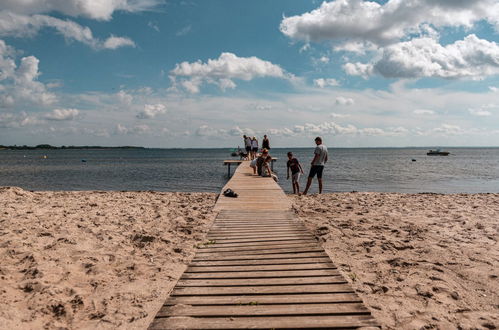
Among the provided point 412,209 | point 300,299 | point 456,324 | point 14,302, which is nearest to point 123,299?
point 14,302

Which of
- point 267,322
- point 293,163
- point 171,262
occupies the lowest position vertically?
point 171,262

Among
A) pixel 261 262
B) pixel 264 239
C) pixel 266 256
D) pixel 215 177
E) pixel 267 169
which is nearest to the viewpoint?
pixel 261 262

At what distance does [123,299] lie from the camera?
160 inches

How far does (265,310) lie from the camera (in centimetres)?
340

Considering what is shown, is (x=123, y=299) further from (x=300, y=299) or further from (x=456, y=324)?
(x=456, y=324)

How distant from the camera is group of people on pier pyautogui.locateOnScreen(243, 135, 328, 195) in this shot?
12.1 meters

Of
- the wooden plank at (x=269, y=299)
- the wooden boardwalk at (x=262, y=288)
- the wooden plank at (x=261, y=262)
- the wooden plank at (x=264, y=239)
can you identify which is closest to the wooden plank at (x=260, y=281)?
the wooden boardwalk at (x=262, y=288)

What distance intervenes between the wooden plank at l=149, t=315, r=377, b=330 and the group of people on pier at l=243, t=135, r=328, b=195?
886cm

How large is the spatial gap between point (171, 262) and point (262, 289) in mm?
2038

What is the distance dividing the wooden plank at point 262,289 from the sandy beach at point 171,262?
0.36 m

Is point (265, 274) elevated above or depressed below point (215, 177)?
above

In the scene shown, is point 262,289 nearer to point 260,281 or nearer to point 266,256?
point 260,281

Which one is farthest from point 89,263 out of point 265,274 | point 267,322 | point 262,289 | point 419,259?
point 419,259

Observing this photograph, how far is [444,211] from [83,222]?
32.0 ft
